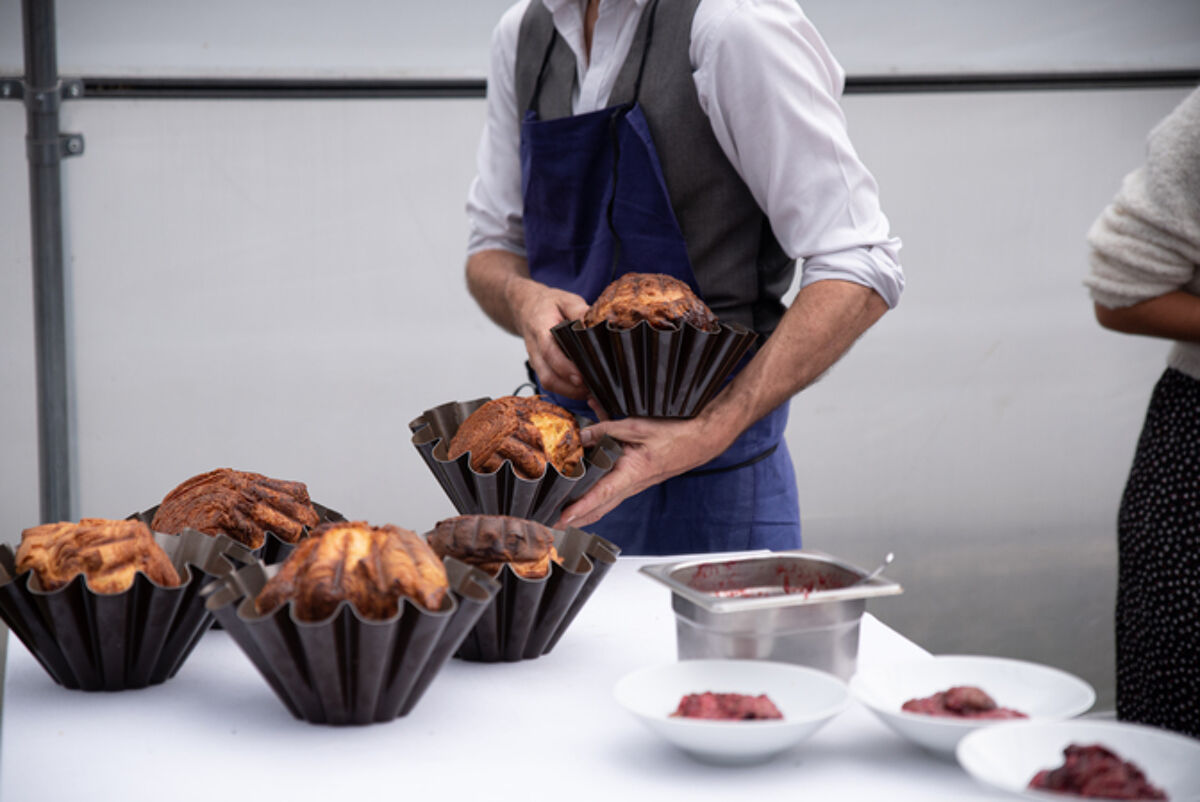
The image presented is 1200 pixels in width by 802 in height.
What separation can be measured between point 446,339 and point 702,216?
1.56m

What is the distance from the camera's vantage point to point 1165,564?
6.27ft

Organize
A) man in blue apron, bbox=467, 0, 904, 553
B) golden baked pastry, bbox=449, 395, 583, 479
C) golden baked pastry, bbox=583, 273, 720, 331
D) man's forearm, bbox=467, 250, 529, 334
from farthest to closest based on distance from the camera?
man's forearm, bbox=467, 250, 529, 334, man in blue apron, bbox=467, 0, 904, 553, golden baked pastry, bbox=583, 273, 720, 331, golden baked pastry, bbox=449, 395, 583, 479

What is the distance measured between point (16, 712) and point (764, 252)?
144 cm

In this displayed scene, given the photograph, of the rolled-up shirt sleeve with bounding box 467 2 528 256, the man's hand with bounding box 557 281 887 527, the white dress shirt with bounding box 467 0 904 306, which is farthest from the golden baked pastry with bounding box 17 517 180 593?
the rolled-up shirt sleeve with bounding box 467 2 528 256

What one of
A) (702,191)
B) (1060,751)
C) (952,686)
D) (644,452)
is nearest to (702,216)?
(702,191)

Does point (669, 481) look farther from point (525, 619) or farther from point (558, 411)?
point (525, 619)

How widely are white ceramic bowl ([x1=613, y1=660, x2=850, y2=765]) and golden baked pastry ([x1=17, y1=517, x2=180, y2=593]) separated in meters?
0.55

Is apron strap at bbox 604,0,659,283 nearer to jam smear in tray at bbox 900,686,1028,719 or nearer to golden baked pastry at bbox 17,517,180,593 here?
golden baked pastry at bbox 17,517,180,593

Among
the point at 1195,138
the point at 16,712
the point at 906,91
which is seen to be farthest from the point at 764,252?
the point at 906,91

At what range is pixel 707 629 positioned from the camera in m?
1.22

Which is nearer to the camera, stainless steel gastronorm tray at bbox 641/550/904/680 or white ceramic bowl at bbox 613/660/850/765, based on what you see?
white ceramic bowl at bbox 613/660/850/765

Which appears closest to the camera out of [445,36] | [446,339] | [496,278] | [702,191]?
[702,191]

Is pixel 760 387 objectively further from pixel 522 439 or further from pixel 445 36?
pixel 445 36

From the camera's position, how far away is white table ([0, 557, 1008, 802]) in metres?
1.04
